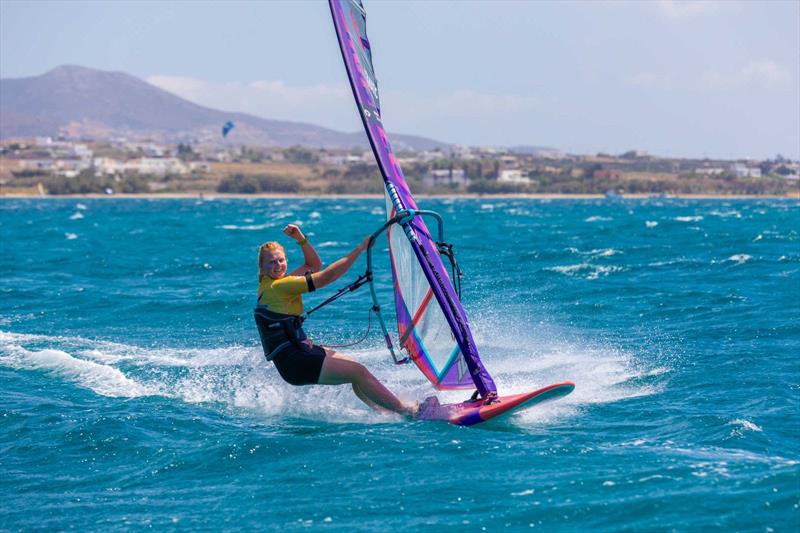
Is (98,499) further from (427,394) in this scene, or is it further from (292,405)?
(427,394)

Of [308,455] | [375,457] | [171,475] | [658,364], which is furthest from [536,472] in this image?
[658,364]

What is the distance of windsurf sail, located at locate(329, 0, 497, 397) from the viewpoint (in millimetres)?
8297

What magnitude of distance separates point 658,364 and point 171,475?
17.3 feet

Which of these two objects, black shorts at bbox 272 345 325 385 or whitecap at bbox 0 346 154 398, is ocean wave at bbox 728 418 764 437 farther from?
whitecap at bbox 0 346 154 398

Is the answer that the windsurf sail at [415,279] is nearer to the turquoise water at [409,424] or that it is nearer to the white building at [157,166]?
the turquoise water at [409,424]

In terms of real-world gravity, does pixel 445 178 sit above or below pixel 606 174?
below

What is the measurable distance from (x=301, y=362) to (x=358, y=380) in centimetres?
47

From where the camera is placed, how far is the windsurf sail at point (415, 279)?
8.30 m

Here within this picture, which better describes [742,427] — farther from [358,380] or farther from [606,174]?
[606,174]

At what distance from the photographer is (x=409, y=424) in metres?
8.15

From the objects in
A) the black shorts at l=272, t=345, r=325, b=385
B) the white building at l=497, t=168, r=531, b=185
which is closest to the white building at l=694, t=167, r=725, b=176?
the white building at l=497, t=168, r=531, b=185

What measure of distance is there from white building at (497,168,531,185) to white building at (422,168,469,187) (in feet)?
17.3

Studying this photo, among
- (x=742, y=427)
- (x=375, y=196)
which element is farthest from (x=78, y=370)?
(x=375, y=196)

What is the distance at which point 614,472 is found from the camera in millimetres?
6699
